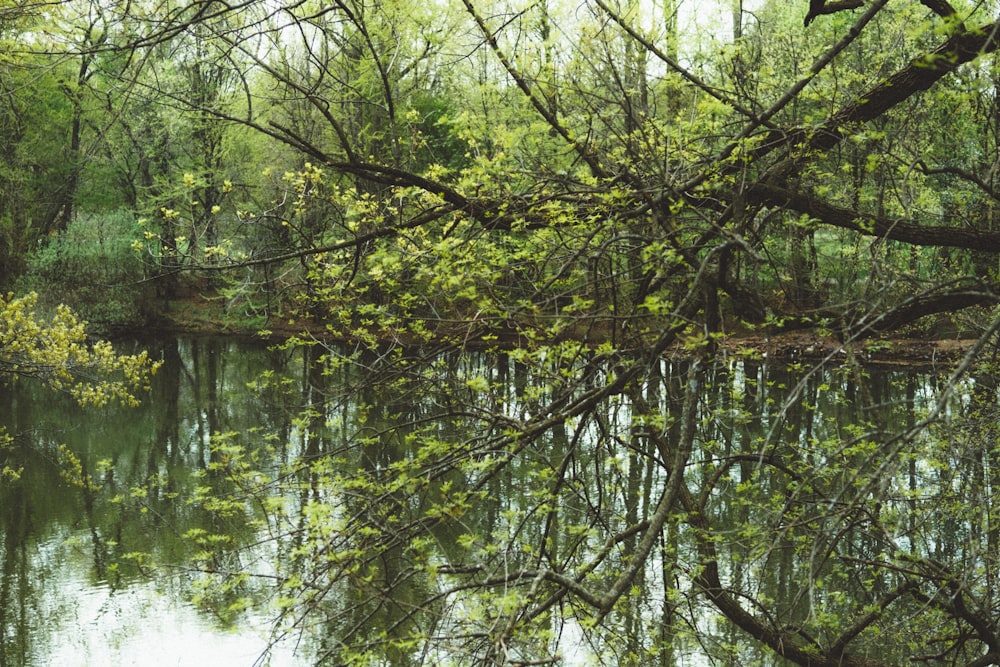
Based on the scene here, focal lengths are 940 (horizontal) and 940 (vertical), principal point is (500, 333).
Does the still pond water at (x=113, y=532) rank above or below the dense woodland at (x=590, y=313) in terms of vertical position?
below

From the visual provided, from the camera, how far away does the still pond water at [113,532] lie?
26.5ft

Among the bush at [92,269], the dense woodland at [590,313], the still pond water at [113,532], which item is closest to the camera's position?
the dense woodland at [590,313]

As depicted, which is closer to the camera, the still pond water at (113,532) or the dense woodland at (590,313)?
the dense woodland at (590,313)

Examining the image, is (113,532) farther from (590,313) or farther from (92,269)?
(92,269)

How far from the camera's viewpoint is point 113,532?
10570 mm

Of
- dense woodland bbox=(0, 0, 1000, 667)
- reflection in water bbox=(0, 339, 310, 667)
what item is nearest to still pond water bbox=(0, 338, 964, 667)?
reflection in water bbox=(0, 339, 310, 667)

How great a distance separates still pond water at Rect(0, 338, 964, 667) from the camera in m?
8.06

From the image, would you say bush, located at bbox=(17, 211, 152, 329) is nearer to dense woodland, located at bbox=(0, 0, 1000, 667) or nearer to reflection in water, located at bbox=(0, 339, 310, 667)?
reflection in water, located at bbox=(0, 339, 310, 667)

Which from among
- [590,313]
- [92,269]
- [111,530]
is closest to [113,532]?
[111,530]

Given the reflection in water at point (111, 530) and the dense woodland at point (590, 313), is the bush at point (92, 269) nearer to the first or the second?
the reflection in water at point (111, 530)

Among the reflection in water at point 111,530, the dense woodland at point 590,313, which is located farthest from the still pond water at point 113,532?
the dense woodland at point 590,313

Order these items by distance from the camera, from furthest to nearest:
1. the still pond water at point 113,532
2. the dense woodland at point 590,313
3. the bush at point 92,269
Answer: the bush at point 92,269, the still pond water at point 113,532, the dense woodland at point 590,313

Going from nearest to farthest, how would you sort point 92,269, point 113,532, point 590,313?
point 590,313 < point 113,532 < point 92,269

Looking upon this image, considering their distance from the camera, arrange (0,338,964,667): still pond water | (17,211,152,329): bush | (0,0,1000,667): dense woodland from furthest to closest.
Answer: (17,211,152,329): bush, (0,338,964,667): still pond water, (0,0,1000,667): dense woodland
